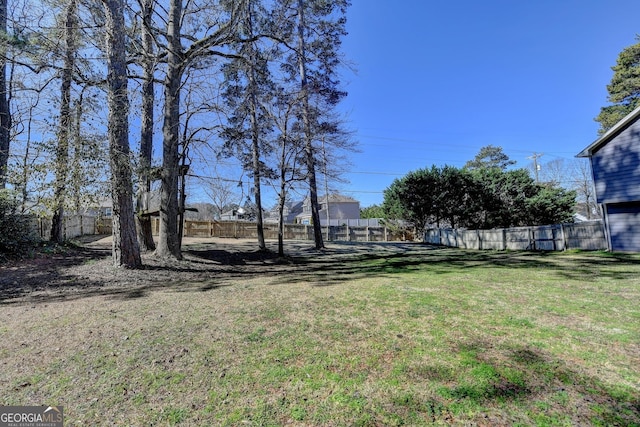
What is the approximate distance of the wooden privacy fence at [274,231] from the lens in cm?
2117

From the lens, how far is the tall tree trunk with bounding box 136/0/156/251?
7.39m

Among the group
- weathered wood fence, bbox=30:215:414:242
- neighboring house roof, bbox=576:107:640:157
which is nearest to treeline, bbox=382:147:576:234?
weathered wood fence, bbox=30:215:414:242

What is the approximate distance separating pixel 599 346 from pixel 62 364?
494 cm

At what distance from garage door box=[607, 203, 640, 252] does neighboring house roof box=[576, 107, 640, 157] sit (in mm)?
2418

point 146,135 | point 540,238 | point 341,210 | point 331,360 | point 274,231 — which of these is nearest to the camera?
point 331,360

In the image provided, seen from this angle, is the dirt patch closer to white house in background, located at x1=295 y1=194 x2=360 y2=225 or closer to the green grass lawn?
the green grass lawn

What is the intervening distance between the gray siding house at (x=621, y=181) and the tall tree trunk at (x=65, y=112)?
17563 mm

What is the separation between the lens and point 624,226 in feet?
36.8

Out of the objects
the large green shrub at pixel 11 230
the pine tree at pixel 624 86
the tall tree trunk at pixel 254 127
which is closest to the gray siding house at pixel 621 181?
the pine tree at pixel 624 86

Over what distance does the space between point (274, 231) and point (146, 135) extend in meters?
15.1

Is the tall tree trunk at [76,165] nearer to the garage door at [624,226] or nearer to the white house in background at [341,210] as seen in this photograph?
the garage door at [624,226]

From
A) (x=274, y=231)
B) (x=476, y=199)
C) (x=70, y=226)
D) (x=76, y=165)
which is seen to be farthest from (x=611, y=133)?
(x=70, y=226)

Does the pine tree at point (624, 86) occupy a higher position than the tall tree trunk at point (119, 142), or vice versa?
the pine tree at point (624, 86)

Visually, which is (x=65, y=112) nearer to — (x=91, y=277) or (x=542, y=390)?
(x=91, y=277)
